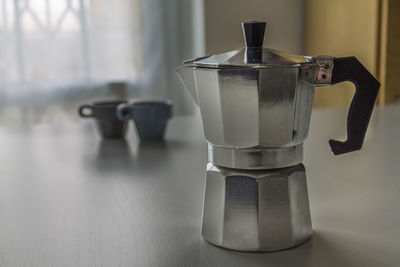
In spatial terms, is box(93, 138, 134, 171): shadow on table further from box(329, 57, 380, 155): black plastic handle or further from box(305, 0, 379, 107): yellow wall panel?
box(305, 0, 379, 107): yellow wall panel

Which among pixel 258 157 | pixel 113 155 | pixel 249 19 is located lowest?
pixel 113 155

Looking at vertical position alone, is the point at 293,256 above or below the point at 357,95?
below

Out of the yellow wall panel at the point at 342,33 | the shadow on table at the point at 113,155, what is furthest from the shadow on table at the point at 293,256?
the yellow wall panel at the point at 342,33

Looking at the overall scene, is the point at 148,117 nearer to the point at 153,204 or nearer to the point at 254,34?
the point at 153,204

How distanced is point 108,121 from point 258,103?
2.17ft

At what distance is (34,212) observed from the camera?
63cm

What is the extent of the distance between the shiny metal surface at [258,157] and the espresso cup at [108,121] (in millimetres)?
603

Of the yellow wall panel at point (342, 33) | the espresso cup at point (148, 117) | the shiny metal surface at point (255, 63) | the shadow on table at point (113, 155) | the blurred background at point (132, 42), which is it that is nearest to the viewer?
the shiny metal surface at point (255, 63)

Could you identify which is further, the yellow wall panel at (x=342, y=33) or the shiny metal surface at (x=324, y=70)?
the yellow wall panel at (x=342, y=33)

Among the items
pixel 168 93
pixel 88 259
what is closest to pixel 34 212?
pixel 88 259

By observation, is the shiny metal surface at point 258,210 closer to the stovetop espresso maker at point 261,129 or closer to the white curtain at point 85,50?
the stovetop espresso maker at point 261,129

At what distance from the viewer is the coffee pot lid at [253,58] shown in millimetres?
453

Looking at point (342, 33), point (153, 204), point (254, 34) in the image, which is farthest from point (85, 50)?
point (254, 34)

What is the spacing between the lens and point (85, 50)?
100 inches
